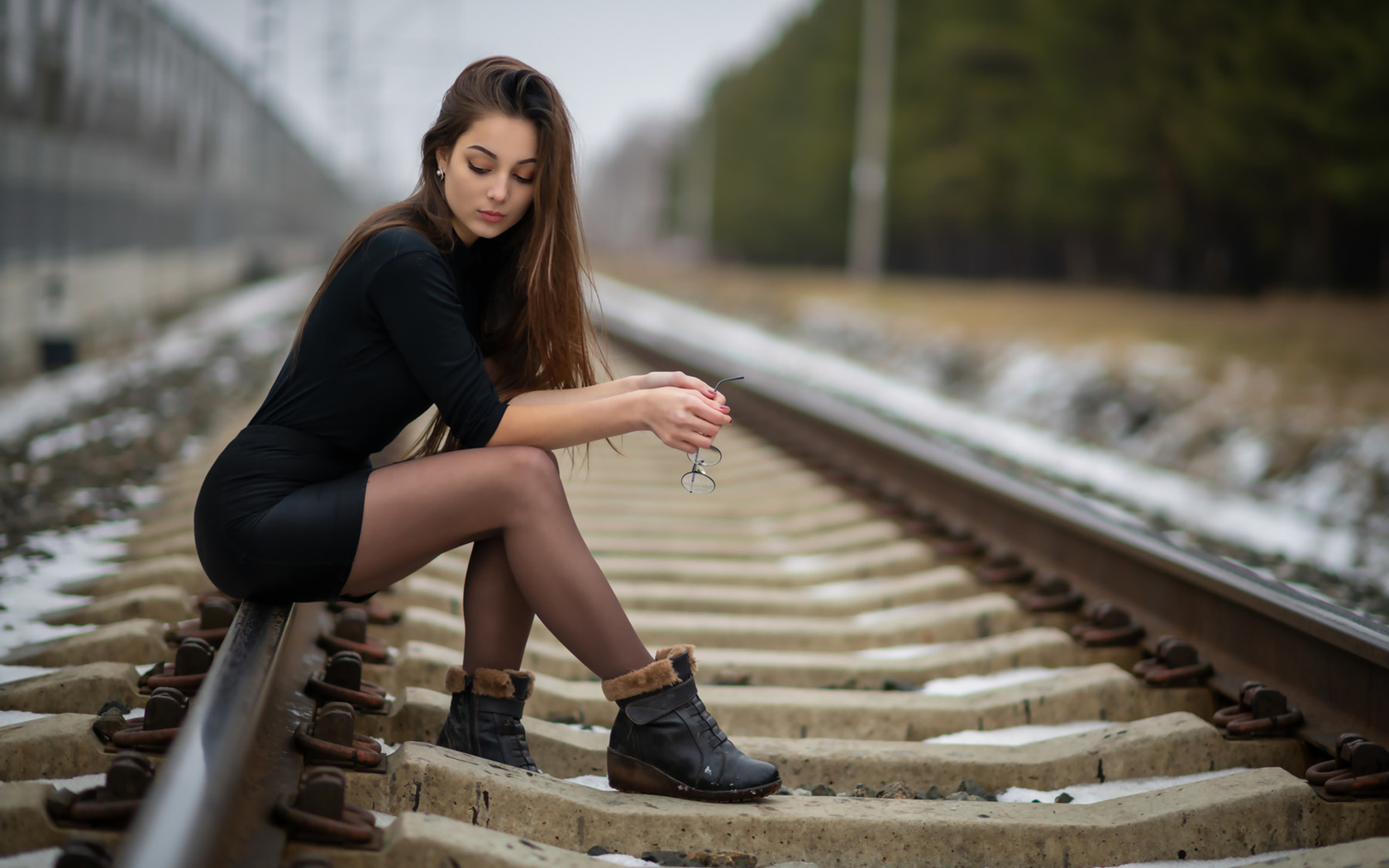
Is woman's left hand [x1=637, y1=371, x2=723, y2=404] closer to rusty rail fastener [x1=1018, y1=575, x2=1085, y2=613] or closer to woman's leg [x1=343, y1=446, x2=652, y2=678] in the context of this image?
woman's leg [x1=343, y1=446, x2=652, y2=678]

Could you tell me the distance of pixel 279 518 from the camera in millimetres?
2180

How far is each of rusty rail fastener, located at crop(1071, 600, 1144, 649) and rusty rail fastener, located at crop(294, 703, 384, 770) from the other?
1861mm

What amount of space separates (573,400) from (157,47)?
1671 cm

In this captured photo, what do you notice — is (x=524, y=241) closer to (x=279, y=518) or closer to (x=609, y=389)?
(x=609, y=389)

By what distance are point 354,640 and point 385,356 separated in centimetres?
81

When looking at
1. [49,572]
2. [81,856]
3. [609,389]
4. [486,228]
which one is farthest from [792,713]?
[49,572]

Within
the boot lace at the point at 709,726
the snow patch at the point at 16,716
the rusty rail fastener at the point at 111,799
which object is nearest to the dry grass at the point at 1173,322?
the boot lace at the point at 709,726

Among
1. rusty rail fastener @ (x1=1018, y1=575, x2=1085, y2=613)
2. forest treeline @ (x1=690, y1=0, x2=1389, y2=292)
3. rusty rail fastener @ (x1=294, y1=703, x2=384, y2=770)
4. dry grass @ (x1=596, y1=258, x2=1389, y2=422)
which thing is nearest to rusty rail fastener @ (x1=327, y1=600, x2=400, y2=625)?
rusty rail fastener @ (x1=294, y1=703, x2=384, y2=770)

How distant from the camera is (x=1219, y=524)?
571 cm

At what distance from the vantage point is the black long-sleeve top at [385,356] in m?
2.20

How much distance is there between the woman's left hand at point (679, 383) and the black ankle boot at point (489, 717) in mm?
613

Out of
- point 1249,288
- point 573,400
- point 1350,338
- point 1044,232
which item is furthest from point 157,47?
point 1044,232

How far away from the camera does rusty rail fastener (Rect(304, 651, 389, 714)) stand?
232 centimetres

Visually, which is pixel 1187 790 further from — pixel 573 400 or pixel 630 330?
pixel 630 330
